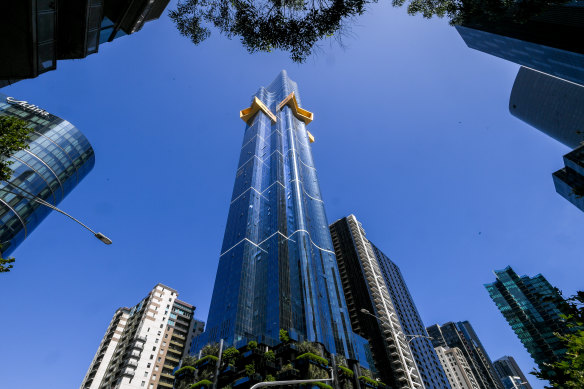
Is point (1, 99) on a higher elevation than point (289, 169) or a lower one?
lower

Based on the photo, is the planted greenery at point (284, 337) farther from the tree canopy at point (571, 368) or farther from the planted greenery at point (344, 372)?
the tree canopy at point (571, 368)

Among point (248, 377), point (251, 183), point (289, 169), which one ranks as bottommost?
point (248, 377)

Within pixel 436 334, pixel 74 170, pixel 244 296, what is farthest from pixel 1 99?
pixel 436 334

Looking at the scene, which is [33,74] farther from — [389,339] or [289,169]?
[289,169]

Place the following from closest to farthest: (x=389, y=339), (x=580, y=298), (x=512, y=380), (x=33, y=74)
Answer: (x=580, y=298) → (x=33, y=74) → (x=389, y=339) → (x=512, y=380)

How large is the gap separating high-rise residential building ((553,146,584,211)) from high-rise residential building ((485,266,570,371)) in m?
65.0

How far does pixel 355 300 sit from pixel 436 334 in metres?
97.2

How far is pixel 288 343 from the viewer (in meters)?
50.6

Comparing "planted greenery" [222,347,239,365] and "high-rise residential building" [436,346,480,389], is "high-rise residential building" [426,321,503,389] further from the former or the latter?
"planted greenery" [222,347,239,365]

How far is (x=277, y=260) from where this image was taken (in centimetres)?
7331

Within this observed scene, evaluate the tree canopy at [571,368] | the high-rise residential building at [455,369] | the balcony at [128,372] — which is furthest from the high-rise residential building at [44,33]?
the high-rise residential building at [455,369]

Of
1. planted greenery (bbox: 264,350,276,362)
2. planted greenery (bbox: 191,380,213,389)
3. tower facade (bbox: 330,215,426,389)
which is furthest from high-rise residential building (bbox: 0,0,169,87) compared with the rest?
tower facade (bbox: 330,215,426,389)

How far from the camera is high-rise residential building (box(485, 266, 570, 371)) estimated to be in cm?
12187

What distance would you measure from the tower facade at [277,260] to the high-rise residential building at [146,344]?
18807mm
